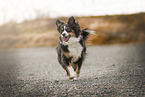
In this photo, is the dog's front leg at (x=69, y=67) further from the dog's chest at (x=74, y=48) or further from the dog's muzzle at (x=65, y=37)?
the dog's muzzle at (x=65, y=37)

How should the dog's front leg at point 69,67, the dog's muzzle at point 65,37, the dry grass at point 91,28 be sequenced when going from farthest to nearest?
the dry grass at point 91,28 → the dog's front leg at point 69,67 → the dog's muzzle at point 65,37

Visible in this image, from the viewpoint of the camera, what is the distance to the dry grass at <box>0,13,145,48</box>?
38.0ft

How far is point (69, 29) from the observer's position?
259 centimetres

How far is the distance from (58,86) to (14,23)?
45.5 feet

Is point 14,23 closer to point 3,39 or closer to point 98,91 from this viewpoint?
point 3,39

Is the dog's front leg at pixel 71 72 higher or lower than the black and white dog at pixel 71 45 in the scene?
lower

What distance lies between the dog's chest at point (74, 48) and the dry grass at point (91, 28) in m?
7.17

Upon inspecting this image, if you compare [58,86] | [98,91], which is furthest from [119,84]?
[58,86]

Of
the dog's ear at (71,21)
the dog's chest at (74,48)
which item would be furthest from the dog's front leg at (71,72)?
the dog's ear at (71,21)

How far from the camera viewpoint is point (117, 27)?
12156 mm

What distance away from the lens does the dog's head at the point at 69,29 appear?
2551 mm

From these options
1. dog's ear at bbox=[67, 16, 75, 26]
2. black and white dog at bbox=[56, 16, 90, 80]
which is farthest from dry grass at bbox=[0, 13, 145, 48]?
dog's ear at bbox=[67, 16, 75, 26]

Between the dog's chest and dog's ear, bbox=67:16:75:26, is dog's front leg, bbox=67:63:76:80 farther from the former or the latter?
dog's ear, bbox=67:16:75:26

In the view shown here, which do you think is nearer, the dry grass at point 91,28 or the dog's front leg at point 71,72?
the dog's front leg at point 71,72
